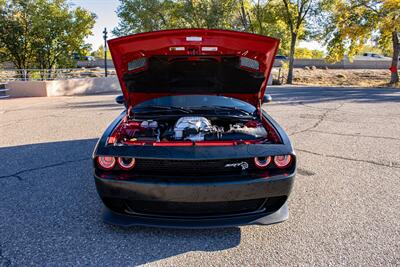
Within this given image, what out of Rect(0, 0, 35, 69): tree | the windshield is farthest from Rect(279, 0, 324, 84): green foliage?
the windshield

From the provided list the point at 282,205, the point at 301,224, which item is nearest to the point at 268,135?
the point at 282,205

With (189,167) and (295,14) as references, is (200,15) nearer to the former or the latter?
(295,14)

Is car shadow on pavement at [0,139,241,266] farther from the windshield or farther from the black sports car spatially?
the windshield

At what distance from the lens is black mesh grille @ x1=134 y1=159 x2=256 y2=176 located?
97.3 inches

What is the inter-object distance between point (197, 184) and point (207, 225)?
0.34 m

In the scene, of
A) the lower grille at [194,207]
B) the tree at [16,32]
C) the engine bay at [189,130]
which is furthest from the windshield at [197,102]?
the tree at [16,32]

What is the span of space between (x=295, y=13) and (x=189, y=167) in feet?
78.0

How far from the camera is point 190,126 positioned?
3158mm

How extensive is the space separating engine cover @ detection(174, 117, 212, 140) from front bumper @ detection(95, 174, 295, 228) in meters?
0.74

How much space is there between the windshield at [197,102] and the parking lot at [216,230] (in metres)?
1.14

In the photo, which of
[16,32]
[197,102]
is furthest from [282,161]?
[16,32]

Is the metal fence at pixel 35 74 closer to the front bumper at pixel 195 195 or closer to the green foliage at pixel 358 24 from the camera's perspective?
the front bumper at pixel 195 195

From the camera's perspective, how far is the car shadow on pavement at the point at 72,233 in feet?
7.91

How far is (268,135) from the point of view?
9.90ft
